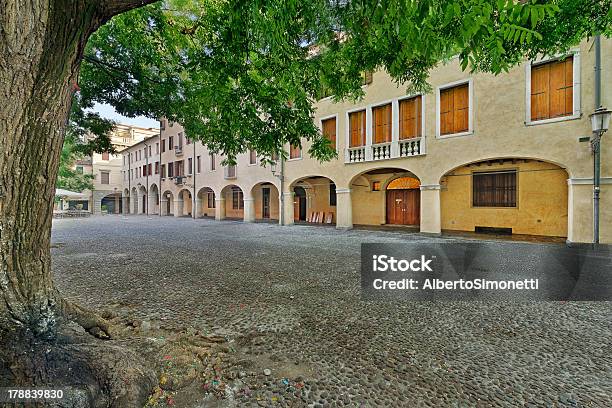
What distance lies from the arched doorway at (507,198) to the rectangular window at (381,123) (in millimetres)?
3366

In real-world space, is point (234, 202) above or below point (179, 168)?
below

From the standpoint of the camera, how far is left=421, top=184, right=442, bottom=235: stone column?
12.2m

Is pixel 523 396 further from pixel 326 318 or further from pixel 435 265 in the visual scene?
pixel 435 265

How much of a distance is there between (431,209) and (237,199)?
719 inches

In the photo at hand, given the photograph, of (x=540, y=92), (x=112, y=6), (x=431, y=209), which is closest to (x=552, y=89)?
(x=540, y=92)

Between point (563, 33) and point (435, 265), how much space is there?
16.2 ft


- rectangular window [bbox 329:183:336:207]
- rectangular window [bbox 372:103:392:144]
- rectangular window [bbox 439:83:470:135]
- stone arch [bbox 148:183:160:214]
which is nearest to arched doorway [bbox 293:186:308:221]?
rectangular window [bbox 329:183:336:207]

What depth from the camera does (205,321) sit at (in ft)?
12.0

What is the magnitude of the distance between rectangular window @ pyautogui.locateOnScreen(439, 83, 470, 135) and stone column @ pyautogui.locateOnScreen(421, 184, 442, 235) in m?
2.40

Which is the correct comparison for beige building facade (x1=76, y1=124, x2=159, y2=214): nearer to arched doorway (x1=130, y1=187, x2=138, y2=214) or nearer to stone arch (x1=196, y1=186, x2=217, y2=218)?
arched doorway (x1=130, y1=187, x2=138, y2=214)

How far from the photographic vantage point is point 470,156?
11219 mm

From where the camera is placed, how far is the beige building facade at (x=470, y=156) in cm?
916

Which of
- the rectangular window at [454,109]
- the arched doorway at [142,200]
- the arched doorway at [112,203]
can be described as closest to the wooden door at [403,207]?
the rectangular window at [454,109]

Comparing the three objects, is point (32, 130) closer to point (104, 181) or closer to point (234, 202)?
point (234, 202)
